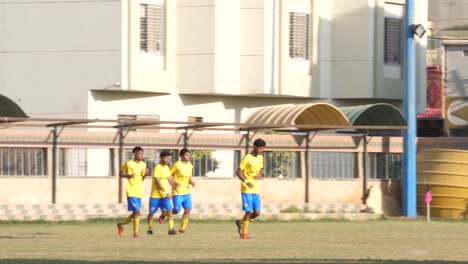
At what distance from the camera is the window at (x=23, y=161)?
3694cm

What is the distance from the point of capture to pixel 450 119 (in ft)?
198

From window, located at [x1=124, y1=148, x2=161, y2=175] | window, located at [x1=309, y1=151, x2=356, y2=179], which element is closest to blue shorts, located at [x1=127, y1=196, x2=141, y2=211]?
window, located at [x1=124, y1=148, x2=161, y2=175]

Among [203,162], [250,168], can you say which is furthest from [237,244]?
[203,162]

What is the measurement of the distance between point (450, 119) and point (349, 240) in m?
33.7

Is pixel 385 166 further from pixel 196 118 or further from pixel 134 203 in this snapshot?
pixel 134 203

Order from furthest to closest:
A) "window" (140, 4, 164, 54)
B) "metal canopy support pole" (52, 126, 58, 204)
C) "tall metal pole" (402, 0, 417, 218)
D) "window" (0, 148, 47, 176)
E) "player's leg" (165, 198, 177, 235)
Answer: "window" (140, 4, 164, 54), "tall metal pole" (402, 0, 417, 218), "metal canopy support pole" (52, 126, 58, 204), "window" (0, 148, 47, 176), "player's leg" (165, 198, 177, 235)

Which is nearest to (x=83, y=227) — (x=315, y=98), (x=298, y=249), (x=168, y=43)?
(x=298, y=249)

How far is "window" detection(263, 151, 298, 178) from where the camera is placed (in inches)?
1619

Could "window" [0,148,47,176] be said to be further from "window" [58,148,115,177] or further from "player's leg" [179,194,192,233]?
"player's leg" [179,194,192,233]

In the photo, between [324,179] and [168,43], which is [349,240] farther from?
[168,43]

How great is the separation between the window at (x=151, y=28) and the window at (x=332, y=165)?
7.38 metres

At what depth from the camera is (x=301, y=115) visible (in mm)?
44719

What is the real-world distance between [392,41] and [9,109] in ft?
52.1

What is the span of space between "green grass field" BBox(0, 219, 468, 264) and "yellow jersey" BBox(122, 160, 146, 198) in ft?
2.96
